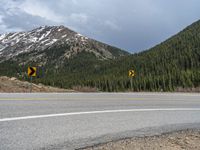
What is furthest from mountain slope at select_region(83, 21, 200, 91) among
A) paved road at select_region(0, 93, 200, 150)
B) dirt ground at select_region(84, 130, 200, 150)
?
dirt ground at select_region(84, 130, 200, 150)

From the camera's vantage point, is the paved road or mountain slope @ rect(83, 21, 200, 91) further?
mountain slope @ rect(83, 21, 200, 91)

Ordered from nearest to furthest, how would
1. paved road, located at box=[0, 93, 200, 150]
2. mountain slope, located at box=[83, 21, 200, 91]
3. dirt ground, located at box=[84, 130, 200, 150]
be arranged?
1. dirt ground, located at box=[84, 130, 200, 150]
2. paved road, located at box=[0, 93, 200, 150]
3. mountain slope, located at box=[83, 21, 200, 91]

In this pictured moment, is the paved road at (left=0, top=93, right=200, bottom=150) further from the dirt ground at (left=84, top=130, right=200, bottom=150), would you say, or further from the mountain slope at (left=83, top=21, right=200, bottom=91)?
the mountain slope at (left=83, top=21, right=200, bottom=91)

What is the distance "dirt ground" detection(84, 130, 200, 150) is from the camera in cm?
582

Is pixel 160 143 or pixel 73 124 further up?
pixel 73 124

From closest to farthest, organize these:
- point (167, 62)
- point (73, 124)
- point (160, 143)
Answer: point (160, 143), point (73, 124), point (167, 62)

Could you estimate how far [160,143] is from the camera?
6.28 m

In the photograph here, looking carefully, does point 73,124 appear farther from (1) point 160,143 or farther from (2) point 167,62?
(2) point 167,62

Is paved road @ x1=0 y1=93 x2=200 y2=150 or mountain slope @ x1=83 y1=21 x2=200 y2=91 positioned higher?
mountain slope @ x1=83 y1=21 x2=200 y2=91

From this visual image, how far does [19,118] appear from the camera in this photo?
7613 mm

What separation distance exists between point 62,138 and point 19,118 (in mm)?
1850

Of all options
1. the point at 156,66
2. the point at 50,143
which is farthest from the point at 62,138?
the point at 156,66

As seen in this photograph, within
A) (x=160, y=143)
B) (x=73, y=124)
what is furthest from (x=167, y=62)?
(x=160, y=143)

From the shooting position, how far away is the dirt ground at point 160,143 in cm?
582
